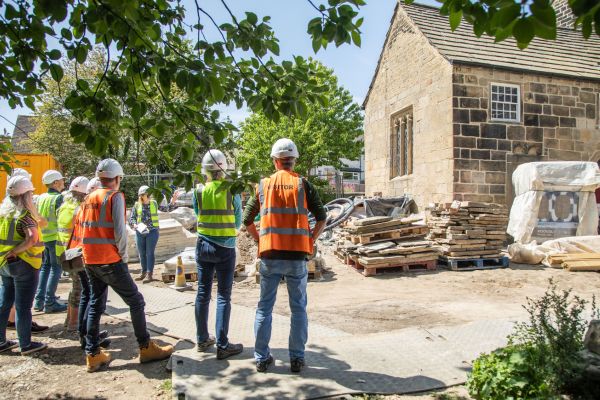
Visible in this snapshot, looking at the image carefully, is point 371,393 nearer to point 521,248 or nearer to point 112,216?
point 112,216

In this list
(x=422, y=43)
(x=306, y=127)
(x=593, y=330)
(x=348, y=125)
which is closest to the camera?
(x=593, y=330)

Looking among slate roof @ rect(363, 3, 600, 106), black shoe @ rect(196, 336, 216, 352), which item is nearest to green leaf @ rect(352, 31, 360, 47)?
black shoe @ rect(196, 336, 216, 352)

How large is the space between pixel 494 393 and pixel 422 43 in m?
11.8

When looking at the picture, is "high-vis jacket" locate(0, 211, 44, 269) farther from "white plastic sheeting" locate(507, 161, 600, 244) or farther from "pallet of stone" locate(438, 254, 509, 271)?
"white plastic sheeting" locate(507, 161, 600, 244)

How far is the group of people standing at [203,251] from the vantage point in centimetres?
379

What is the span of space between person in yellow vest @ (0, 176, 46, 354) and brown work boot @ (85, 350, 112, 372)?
924 millimetres

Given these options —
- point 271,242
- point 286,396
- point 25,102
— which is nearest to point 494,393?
point 286,396

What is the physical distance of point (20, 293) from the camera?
15.0 ft

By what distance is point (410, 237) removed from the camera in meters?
9.65

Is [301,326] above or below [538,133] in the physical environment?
below

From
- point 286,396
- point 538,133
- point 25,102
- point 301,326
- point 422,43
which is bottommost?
point 286,396

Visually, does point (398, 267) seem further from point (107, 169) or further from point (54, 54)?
point (54, 54)

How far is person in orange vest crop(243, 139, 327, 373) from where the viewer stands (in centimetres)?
374

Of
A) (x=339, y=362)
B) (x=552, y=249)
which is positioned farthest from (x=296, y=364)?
(x=552, y=249)
